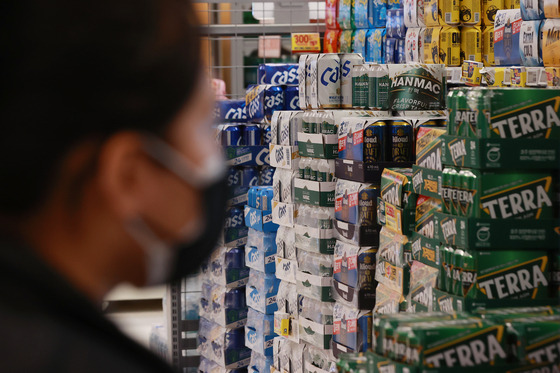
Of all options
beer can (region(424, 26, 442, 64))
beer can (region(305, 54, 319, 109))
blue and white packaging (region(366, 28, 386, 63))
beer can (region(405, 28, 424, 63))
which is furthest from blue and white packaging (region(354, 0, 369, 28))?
beer can (region(305, 54, 319, 109))

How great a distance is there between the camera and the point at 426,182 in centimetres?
307

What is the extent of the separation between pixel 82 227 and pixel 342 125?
11.5 ft

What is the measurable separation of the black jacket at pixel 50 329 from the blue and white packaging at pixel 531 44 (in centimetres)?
358

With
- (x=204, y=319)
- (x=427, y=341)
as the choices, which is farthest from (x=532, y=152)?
(x=204, y=319)

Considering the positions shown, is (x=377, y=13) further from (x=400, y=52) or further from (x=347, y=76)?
(x=347, y=76)

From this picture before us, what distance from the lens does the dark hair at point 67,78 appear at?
2.00ft

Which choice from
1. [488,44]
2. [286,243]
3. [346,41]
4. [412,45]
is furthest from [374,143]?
[346,41]

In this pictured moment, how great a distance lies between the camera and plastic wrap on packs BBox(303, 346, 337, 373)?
430cm

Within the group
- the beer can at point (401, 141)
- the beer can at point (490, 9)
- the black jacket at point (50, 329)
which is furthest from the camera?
the beer can at point (490, 9)

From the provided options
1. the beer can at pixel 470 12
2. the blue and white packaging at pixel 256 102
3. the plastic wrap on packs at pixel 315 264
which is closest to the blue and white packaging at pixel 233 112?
the blue and white packaging at pixel 256 102

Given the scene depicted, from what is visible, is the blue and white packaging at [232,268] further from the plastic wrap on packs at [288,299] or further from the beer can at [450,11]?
the beer can at [450,11]

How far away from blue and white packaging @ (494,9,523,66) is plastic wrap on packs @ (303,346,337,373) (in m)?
1.64

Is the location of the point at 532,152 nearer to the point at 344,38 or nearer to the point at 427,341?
the point at 427,341

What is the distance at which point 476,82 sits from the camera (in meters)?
4.13
